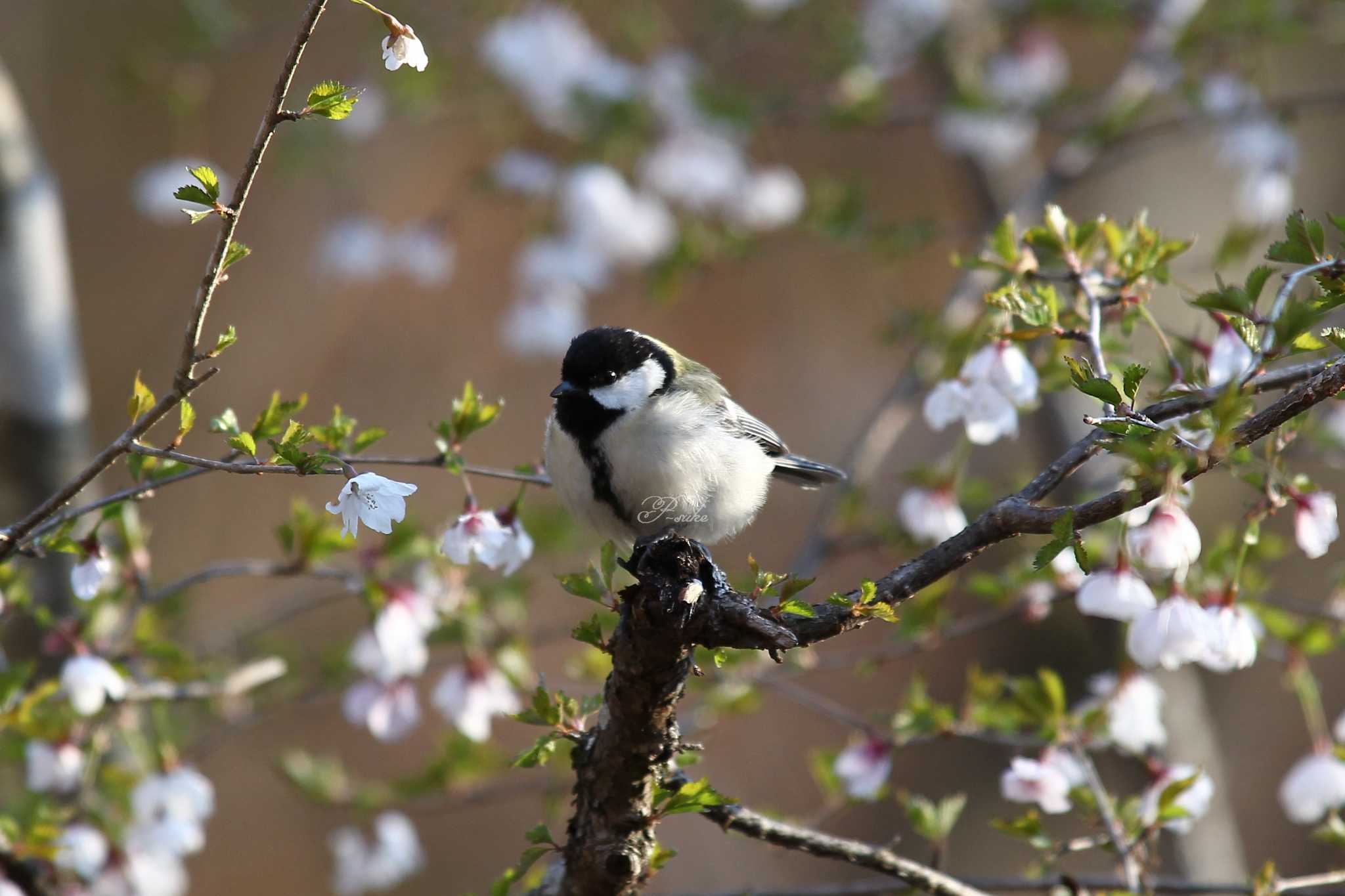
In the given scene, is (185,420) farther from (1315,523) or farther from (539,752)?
(1315,523)

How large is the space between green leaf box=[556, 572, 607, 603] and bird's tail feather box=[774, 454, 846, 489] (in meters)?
1.16

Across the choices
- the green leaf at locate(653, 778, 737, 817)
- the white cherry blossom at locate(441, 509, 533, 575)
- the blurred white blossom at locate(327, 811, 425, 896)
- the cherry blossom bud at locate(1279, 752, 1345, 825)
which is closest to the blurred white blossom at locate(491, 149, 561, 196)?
the blurred white blossom at locate(327, 811, 425, 896)

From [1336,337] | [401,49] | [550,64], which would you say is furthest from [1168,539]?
[550,64]

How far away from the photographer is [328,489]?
14.2 feet

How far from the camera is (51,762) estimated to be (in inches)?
88.4

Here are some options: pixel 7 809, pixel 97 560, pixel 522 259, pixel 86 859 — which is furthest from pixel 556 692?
pixel 522 259

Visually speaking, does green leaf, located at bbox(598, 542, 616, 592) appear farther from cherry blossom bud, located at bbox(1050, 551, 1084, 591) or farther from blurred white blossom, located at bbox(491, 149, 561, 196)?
blurred white blossom, located at bbox(491, 149, 561, 196)

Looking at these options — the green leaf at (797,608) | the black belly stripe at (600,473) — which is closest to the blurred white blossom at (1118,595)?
the green leaf at (797,608)

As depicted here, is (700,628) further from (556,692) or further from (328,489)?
(328,489)

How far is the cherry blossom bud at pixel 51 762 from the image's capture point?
224cm

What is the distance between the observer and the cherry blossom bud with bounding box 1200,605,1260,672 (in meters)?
1.79

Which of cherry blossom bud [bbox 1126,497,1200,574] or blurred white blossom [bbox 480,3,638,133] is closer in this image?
cherry blossom bud [bbox 1126,497,1200,574]

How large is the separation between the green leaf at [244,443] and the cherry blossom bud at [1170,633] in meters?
1.24

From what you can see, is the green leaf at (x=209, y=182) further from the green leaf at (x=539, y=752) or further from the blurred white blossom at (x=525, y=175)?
the blurred white blossom at (x=525, y=175)
